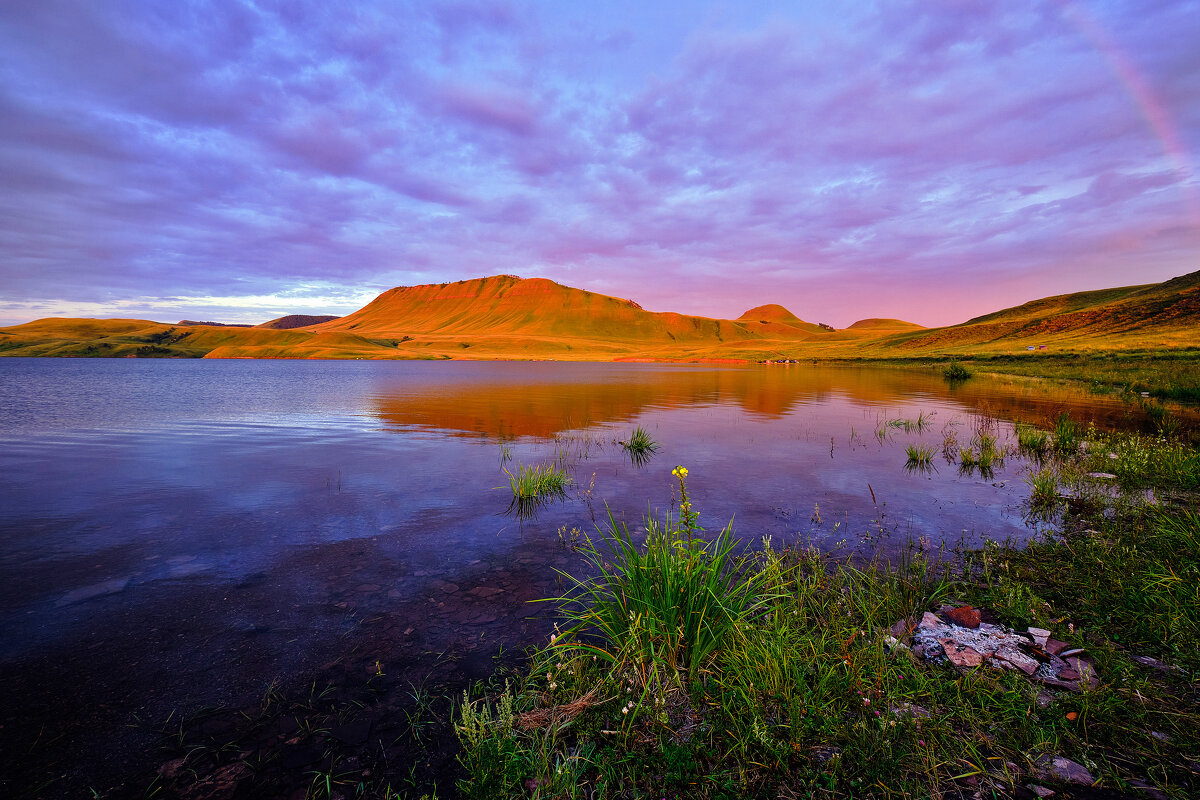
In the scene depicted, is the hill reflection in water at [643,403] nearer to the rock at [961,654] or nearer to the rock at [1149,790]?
→ the rock at [961,654]

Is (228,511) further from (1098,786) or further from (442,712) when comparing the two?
(1098,786)

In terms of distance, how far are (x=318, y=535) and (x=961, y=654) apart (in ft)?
31.7

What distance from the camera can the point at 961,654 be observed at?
4.62m

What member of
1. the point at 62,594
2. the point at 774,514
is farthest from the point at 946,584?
the point at 62,594

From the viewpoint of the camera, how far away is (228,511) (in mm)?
10062

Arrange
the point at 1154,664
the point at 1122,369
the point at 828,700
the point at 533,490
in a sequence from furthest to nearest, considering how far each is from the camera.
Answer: the point at 1122,369 → the point at 533,490 → the point at 1154,664 → the point at 828,700

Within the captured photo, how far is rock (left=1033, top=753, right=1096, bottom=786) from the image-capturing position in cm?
311

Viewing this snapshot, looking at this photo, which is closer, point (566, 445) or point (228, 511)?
point (228, 511)

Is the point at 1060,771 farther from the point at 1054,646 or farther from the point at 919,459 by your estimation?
the point at 919,459

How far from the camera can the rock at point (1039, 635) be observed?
15.4ft

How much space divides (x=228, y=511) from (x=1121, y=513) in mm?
17254

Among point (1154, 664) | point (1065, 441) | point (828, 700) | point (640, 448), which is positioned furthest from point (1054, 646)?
point (1065, 441)

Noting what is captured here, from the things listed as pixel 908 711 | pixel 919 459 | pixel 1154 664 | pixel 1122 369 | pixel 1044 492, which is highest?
pixel 1122 369

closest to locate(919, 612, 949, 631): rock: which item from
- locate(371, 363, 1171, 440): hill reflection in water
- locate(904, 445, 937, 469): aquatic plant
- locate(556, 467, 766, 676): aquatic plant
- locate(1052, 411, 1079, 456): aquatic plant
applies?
locate(556, 467, 766, 676): aquatic plant
